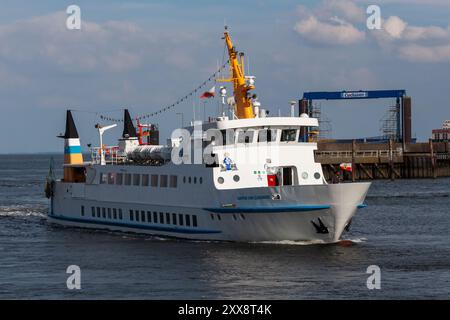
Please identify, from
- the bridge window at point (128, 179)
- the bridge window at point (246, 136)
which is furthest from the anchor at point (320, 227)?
the bridge window at point (128, 179)

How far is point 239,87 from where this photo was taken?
47281 mm

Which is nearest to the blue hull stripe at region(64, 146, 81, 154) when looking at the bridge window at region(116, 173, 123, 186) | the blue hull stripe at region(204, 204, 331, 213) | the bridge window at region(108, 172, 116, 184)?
the bridge window at region(108, 172, 116, 184)

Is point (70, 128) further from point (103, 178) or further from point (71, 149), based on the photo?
point (103, 178)

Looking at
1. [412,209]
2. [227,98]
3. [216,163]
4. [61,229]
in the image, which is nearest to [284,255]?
[216,163]

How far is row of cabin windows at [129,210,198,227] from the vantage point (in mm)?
45062

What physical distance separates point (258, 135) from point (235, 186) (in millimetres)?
3158

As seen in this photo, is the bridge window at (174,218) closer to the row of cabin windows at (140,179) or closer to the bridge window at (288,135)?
the row of cabin windows at (140,179)

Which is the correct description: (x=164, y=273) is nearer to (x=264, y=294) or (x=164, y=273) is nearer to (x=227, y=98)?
(x=264, y=294)

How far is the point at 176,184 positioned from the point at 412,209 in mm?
25868

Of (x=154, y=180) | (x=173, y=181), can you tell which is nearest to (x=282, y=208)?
(x=173, y=181)

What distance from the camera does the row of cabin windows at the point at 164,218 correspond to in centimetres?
4506

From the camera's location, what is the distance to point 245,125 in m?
44.2

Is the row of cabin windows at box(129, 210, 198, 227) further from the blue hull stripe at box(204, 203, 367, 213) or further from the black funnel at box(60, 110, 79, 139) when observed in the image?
the black funnel at box(60, 110, 79, 139)

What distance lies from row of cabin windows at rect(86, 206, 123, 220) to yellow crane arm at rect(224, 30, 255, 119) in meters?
9.41
